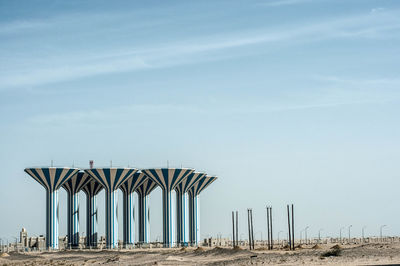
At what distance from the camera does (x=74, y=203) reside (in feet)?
Result: 343

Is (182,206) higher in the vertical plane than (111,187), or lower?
lower

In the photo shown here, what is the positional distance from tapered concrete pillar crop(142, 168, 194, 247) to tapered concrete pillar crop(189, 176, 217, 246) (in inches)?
596

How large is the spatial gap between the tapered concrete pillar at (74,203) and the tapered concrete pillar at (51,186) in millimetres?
6475

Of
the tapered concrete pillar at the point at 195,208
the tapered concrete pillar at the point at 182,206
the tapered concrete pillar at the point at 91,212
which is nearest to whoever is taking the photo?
the tapered concrete pillar at the point at 91,212

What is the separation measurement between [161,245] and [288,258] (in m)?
53.1

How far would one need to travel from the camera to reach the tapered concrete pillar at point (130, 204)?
10581 centimetres

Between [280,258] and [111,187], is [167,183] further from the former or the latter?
[280,258]

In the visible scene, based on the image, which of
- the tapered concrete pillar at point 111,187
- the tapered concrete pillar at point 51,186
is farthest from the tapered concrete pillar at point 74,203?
the tapered concrete pillar at point 51,186

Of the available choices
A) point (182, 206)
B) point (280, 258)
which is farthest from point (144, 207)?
point (280, 258)

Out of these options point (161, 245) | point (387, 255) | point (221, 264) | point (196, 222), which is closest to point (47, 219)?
point (161, 245)

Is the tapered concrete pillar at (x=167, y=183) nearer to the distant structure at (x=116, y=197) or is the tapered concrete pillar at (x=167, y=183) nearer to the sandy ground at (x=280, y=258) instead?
the distant structure at (x=116, y=197)

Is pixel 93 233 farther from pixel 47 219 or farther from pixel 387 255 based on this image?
pixel 387 255

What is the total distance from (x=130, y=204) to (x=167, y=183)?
847 centimetres

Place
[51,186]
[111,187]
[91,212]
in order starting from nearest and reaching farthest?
[51,186]
[111,187]
[91,212]
